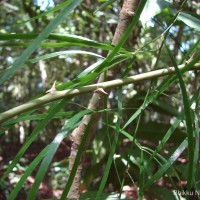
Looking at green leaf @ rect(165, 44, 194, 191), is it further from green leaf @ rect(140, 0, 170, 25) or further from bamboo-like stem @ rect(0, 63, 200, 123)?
green leaf @ rect(140, 0, 170, 25)

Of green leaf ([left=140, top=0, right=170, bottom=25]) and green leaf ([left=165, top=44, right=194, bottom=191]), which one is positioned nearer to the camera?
green leaf ([left=165, top=44, right=194, bottom=191])

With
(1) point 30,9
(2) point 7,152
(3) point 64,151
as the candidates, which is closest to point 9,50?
(2) point 7,152

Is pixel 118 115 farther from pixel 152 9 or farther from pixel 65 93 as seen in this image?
pixel 152 9

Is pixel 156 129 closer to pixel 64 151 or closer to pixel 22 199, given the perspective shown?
pixel 22 199

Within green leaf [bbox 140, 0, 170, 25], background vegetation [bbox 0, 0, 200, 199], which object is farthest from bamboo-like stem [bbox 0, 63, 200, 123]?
green leaf [bbox 140, 0, 170, 25]

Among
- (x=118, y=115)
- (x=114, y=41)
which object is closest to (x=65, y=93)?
(x=118, y=115)

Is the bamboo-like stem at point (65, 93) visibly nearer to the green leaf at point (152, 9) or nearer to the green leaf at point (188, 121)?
the green leaf at point (188, 121)

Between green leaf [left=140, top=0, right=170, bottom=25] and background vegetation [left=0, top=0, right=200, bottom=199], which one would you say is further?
green leaf [left=140, top=0, right=170, bottom=25]

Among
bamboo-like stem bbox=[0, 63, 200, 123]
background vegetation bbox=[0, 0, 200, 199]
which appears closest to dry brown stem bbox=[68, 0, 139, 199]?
background vegetation bbox=[0, 0, 200, 199]

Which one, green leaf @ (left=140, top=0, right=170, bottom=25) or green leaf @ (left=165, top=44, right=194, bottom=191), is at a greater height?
green leaf @ (left=140, top=0, right=170, bottom=25)

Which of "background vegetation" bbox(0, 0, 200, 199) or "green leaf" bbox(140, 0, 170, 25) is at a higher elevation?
"green leaf" bbox(140, 0, 170, 25)

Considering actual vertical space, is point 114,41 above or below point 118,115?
above

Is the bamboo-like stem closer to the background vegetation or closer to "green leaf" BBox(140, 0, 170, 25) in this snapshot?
the background vegetation

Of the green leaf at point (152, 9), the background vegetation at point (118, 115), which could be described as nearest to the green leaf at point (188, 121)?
the background vegetation at point (118, 115)
